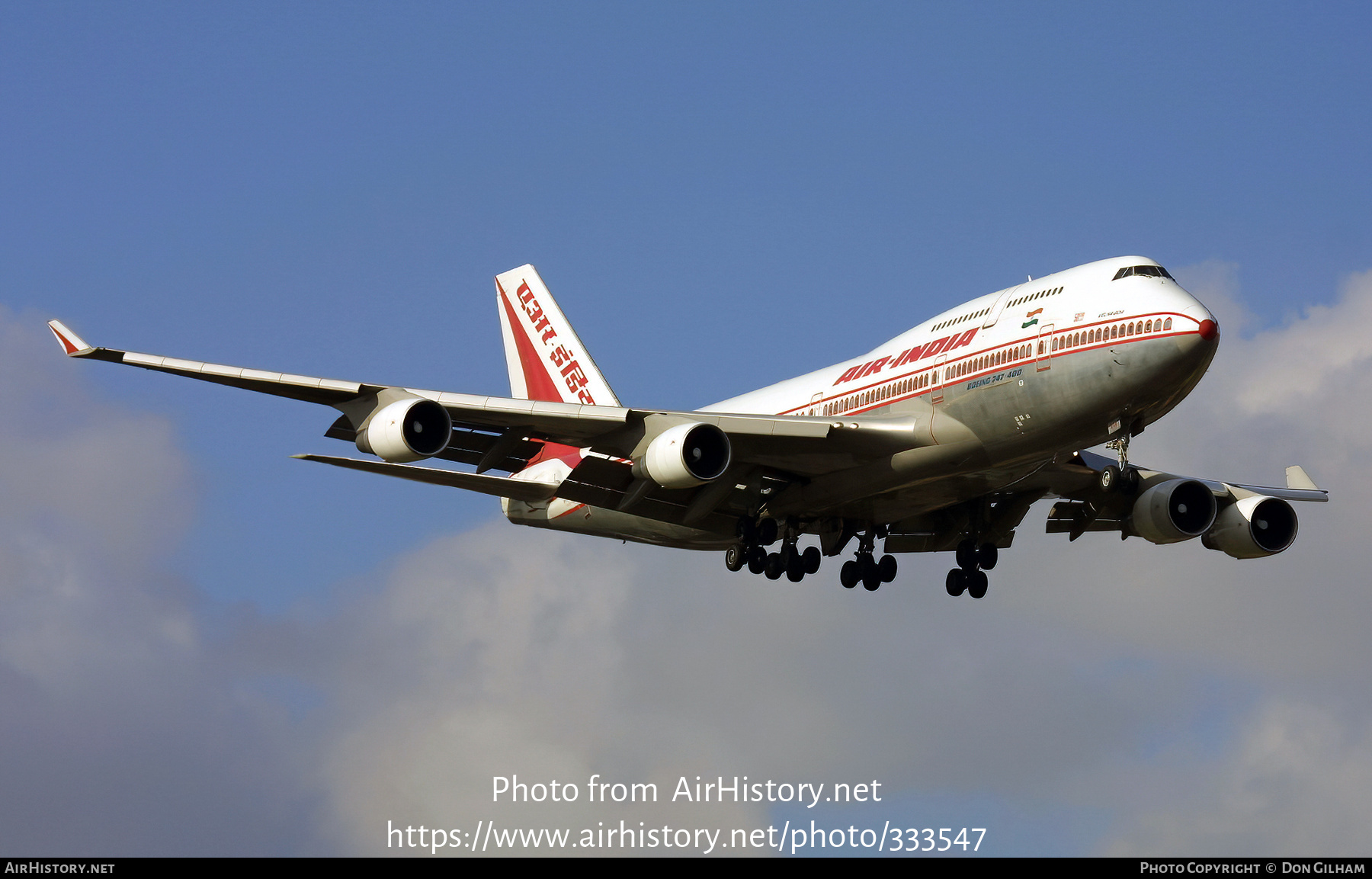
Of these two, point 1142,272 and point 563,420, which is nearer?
point 1142,272

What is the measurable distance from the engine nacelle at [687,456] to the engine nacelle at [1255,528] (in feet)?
50.3

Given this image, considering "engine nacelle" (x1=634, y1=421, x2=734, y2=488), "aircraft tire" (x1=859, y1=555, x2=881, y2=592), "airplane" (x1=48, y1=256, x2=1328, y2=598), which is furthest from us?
"aircraft tire" (x1=859, y1=555, x2=881, y2=592)

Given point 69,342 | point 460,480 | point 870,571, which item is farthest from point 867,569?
point 69,342

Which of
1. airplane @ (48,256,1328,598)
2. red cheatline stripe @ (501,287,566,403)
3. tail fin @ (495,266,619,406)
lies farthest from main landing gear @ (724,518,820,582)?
red cheatline stripe @ (501,287,566,403)

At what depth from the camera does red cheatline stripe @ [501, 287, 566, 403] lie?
51.4 m

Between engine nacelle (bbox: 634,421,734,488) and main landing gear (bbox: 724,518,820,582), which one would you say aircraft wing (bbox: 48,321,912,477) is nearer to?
engine nacelle (bbox: 634,421,734,488)

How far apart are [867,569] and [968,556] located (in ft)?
8.89

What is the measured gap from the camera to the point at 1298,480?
4525 centimetres

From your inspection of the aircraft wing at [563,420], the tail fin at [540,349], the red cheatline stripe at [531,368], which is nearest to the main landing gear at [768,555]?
the aircraft wing at [563,420]

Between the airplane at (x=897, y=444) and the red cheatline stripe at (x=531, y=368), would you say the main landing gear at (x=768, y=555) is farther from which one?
the red cheatline stripe at (x=531, y=368)

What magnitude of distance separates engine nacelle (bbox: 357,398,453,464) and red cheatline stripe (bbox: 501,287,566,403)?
48.4ft

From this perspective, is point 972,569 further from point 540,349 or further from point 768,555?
point 540,349

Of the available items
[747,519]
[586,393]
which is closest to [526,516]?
[586,393]

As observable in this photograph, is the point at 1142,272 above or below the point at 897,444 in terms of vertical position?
above
